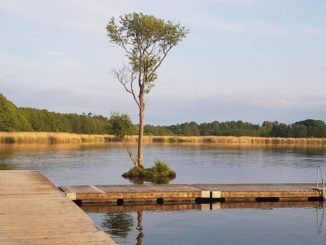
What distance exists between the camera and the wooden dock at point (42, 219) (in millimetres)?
10898

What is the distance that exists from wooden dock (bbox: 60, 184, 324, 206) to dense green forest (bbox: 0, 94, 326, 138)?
253ft

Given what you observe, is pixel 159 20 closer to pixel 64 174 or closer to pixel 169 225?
pixel 64 174

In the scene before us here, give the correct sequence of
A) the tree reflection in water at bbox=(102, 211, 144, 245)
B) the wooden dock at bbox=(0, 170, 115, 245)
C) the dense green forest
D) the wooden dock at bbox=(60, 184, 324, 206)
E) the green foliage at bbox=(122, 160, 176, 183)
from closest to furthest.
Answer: the wooden dock at bbox=(0, 170, 115, 245) < the tree reflection in water at bbox=(102, 211, 144, 245) < the wooden dock at bbox=(60, 184, 324, 206) < the green foliage at bbox=(122, 160, 176, 183) < the dense green forest

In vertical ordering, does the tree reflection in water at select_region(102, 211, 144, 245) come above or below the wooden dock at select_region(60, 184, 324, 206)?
below

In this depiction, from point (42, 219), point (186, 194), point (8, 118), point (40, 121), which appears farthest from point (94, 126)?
point (42, 219)

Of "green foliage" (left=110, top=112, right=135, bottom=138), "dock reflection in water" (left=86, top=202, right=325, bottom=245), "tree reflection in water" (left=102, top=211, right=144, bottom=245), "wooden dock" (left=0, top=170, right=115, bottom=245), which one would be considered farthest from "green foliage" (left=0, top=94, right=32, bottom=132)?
"tree reflection in water" (left=102, top=211, right=144, bottom=245)

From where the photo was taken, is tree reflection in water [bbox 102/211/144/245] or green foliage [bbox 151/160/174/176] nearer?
tree reflection in water [bbox 102/211/144/245]

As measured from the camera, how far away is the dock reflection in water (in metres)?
15.9

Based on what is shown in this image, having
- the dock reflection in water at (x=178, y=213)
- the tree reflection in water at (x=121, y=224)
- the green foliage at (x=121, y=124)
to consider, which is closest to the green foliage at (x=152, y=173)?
the green foliage at (x=121, y=124)

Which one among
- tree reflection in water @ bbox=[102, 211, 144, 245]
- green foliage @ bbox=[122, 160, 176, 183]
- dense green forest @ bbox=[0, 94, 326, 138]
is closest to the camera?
tree reflection in water @ bbox=[102, 211, 144, 245]

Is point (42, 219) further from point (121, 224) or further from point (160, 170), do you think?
point (160, 170)

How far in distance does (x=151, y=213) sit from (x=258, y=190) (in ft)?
20.1

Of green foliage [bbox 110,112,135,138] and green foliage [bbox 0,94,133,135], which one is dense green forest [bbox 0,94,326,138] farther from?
green foliage [bbox 110,112,135,138]

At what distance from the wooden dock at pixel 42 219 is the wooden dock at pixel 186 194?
6.18 feet
